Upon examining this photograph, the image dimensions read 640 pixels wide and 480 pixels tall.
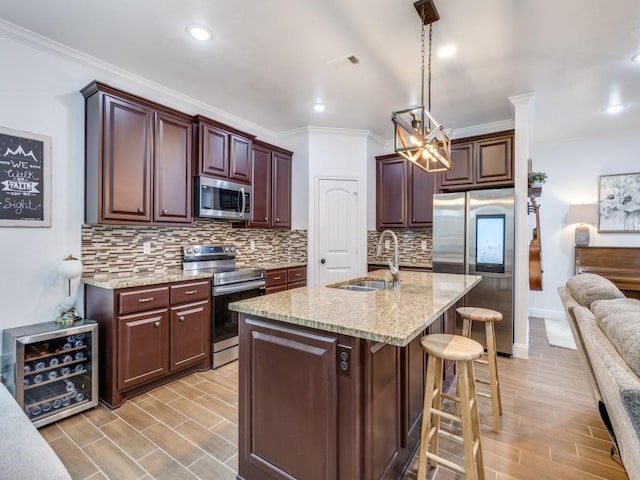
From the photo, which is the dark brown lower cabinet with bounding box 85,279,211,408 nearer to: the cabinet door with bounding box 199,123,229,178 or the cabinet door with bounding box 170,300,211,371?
the cabinet door with bounding box 170,300,211,371

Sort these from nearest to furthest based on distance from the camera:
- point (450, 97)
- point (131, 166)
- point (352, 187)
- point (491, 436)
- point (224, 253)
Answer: point (491, 436) → point (131, 166) → point (450, 97) → point (224, 253) → point (352, 187)

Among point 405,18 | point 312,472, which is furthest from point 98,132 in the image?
point 312,472

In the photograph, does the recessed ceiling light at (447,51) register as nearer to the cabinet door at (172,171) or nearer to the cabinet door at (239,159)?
the cabinet door at (239,159)

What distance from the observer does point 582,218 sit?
4.68 metres

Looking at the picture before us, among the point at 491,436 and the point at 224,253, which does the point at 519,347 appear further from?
the point at 224,253

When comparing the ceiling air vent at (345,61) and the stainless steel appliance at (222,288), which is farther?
the stainless steel appliance at (222,288)

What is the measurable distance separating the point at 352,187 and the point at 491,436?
3300 mm

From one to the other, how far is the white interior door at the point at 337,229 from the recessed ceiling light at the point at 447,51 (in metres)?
2.16

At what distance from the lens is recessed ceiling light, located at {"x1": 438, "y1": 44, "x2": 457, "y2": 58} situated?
2.56 m

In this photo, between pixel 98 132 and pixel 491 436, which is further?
pixel 98 132

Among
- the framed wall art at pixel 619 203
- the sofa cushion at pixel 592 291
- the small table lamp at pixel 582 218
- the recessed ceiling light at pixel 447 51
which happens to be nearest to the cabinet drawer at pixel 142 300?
the recessed ceiling light at pixel 447 51

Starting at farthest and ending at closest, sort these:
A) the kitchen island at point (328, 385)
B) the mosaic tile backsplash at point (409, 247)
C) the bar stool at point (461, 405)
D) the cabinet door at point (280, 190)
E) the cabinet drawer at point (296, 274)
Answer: the mosaic tile backsplash at point (409, 247) → the cabinet door at point (280, 190) → the cabinet drawer at point (296, 274) → the bar stool at point (461, 405) → the kitchen island at point (328, 385)

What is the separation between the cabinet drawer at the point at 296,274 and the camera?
→ 13.6 feet

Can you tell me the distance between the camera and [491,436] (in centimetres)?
215
